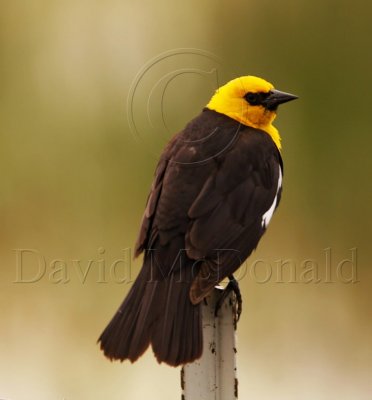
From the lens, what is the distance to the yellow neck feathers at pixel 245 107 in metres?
3.36

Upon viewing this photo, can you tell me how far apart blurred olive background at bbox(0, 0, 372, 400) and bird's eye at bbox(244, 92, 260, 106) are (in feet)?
2.43

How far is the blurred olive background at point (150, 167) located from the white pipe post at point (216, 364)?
4.60ft

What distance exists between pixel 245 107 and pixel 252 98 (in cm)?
5

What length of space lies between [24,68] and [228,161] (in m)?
1.78

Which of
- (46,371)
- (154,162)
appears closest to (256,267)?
(154,162)

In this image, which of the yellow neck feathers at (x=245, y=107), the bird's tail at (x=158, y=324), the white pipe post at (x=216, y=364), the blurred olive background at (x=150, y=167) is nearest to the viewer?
the white pipe post at (x=216, y=364)

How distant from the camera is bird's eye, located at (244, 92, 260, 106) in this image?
3375 millimetres

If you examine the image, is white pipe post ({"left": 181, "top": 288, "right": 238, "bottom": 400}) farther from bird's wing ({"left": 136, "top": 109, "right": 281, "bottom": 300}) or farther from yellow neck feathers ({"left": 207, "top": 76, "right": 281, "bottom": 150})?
yellow neck feathers ({"left": 207, "top": 76, "right": 281, "bottom": 150})

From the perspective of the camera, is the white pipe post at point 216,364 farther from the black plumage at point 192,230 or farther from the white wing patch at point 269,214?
the white wing patch at point 269,214

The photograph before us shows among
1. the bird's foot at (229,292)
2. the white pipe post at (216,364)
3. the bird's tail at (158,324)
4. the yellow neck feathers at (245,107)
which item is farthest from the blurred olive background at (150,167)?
the white pipe post at (216,364)

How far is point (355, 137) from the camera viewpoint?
434cm

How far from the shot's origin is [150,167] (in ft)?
14.0

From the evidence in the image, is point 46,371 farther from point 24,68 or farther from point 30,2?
point 30,2

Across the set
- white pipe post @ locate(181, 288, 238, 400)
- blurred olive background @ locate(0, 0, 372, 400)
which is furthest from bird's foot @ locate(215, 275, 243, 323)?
blurred olive background @ locate(0, 0, 372, 400)
